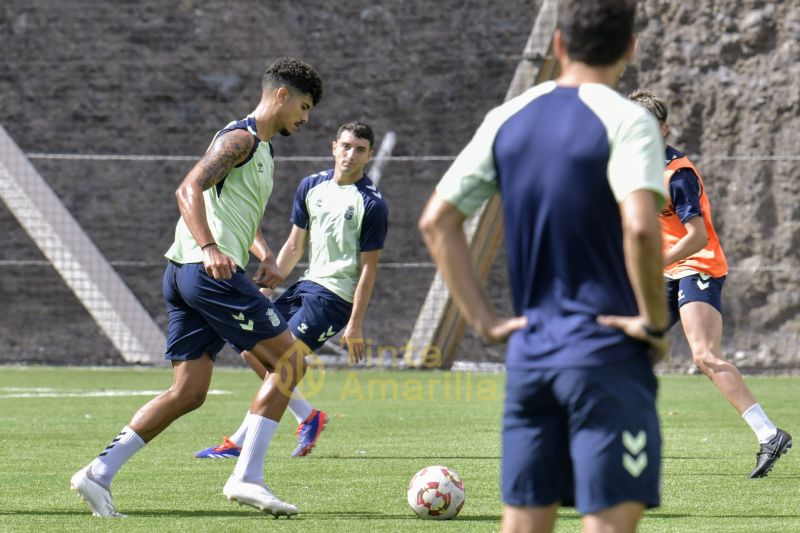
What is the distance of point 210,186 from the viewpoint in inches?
239

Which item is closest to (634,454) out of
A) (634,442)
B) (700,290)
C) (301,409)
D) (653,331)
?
(634,442)

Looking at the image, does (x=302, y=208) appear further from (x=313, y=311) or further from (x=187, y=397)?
(x=187, y=397)

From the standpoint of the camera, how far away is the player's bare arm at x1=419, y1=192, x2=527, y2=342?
10.7 ft

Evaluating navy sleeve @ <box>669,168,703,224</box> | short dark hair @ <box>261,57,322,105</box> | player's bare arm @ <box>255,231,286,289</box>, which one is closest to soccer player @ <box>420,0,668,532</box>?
short dark hair @ <box>261,57,322,105</box>

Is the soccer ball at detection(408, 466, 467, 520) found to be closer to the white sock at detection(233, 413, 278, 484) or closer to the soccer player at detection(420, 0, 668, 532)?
the white sock at detection(233, 413, 278, 484)

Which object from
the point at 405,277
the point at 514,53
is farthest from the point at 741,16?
the point at 405,277

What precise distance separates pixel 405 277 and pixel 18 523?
550 inches

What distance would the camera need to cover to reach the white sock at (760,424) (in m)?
7.45

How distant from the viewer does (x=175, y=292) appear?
6.32 metres

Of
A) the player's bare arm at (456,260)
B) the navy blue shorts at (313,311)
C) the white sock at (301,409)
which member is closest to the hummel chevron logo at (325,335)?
the navy blue shorts at (313,311)

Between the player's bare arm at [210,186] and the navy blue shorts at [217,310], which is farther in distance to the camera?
the navy blue shorts at [217,310]

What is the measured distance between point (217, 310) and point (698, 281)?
309 cm

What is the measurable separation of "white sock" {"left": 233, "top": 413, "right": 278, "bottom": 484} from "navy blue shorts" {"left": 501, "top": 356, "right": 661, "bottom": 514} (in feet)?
9.43

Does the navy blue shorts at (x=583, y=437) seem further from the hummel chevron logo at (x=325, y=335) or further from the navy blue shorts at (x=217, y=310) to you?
the hummel chevron logo at (x=325, y=335)
